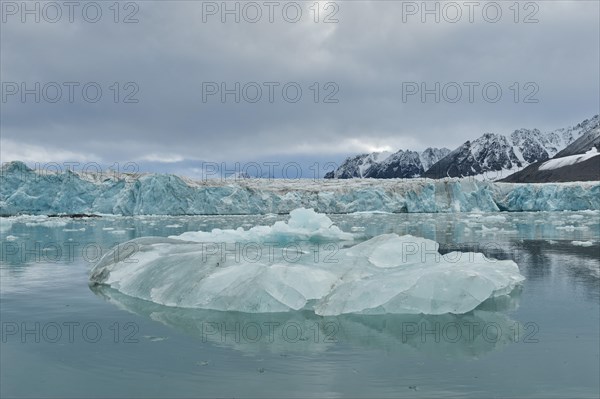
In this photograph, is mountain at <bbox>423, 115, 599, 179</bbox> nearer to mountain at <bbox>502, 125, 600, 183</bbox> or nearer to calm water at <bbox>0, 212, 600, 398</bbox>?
mountain at <bbox>502, 125, 600, 183</bbox>

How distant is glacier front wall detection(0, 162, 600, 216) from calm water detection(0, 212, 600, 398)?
129ft

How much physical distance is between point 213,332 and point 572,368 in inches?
149

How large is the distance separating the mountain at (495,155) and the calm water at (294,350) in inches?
6723

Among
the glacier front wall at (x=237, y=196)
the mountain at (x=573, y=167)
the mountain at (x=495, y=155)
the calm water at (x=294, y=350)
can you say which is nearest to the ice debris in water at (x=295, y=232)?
the calm water at (x=294, y=350)

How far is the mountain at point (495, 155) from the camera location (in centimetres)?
A: 17425

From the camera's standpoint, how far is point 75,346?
5277mm

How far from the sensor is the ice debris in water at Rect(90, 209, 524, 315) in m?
6.66

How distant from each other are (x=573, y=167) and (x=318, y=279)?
421ft

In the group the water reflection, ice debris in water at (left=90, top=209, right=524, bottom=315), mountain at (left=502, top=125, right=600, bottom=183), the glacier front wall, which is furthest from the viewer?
mountain at (left=502, top=125, right=600, bottom=183)

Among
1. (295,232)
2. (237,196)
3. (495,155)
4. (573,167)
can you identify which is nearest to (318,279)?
(295,232)

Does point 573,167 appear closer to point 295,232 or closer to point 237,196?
point 237,196

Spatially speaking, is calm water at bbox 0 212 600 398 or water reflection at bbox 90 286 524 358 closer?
calm water at bbox 0 212 600 398

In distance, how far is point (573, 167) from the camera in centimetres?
11719

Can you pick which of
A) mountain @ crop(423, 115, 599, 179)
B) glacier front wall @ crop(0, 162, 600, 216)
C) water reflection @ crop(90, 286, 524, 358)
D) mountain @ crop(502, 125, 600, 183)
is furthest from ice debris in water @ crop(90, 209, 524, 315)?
mountain @ crop(423, 115, 599, 179)
